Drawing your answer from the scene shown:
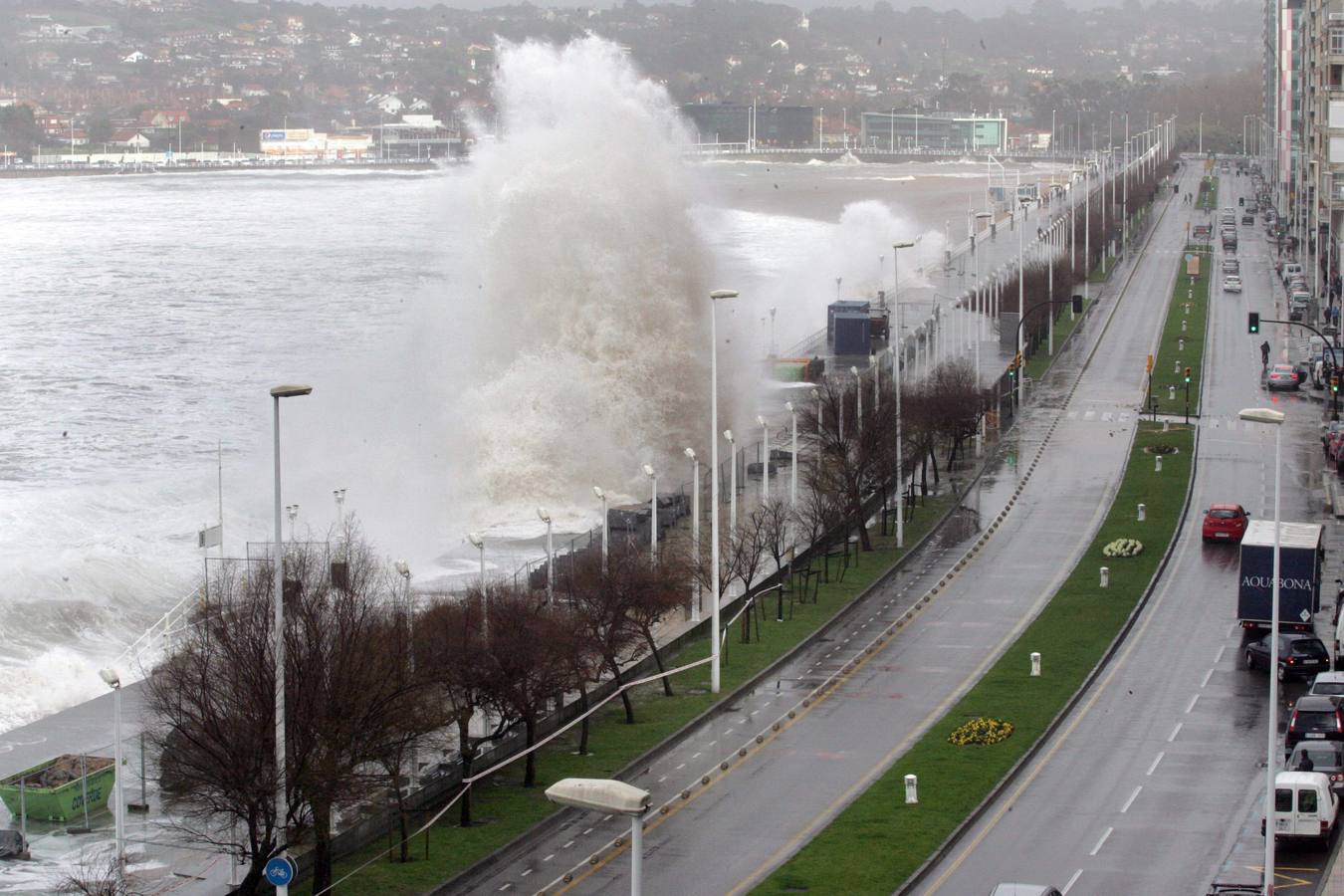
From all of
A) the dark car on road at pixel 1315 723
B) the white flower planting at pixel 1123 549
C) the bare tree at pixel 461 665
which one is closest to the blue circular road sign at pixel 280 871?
the bare tree at pixel 461 665

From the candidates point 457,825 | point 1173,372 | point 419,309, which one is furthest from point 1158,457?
point 419,309

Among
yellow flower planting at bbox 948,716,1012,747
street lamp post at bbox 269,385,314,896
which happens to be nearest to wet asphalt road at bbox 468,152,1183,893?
yellow flower planting at bbox 948,716,1012,747

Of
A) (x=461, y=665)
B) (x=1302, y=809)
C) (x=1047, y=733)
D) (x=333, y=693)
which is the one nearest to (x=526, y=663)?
(x=461, y=665)

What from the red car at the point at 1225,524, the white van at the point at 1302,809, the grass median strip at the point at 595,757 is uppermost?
the red car at the point at 1225,524

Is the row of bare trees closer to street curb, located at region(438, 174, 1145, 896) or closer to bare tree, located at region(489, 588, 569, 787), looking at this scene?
bare tree, located at region(489, 588, 569, 787)

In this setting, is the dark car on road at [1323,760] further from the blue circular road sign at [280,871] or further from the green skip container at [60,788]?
the green skip container at [60,788]

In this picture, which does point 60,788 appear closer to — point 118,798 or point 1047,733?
point 118,798
